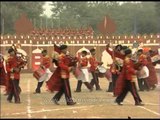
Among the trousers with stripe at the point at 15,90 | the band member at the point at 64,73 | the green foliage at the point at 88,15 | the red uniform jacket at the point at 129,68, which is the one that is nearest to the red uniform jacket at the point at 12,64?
the trousers with stripe at the point at 15,90

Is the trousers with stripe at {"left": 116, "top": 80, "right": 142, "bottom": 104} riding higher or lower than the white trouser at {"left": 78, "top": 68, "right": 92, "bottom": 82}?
lower

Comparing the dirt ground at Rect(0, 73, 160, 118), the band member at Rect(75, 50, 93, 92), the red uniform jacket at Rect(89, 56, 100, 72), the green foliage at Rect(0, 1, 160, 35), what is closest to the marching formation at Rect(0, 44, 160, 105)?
the band member at Rect(75, 50, 93, 92)

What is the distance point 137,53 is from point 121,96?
4.30 meters

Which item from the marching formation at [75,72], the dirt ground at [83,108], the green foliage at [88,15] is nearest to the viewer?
the dirt ground at [83,108]

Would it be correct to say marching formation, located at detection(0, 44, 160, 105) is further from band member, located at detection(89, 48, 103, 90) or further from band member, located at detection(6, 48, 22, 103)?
band member, located at detection(89, 48, 103, 90)

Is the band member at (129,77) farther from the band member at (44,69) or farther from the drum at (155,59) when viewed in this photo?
the drum at (155,59)

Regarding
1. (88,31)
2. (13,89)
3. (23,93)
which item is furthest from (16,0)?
(13,89)

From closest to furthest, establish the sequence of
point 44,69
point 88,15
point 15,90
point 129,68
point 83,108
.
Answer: point 83,108 < point 129,68 < point 15,90 < point 44,69 < point 88,15

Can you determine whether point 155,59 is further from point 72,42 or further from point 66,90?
point 72,42

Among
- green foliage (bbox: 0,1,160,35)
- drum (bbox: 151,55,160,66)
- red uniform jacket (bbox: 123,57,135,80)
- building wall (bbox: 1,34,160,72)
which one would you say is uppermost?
green foliage (bbox: 0,1,160,35)

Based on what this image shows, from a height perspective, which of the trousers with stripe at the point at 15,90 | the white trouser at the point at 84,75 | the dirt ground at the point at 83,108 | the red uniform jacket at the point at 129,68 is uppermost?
the red uniform jacket at the point at 129,68

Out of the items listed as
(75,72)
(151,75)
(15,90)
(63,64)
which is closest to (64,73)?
(63,64)

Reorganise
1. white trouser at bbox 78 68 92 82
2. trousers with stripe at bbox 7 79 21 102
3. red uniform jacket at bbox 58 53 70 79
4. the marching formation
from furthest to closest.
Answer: white trouser at bbox 78 68 92 82
trousers with stripe at bbox 7 79 21 102
red uniform jacket at bbox 58 53 70 79
the marching formation

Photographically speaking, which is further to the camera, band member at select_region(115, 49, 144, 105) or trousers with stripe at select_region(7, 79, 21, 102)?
trousers with stripe at select_region(7, 79, 21, 102)
